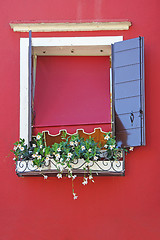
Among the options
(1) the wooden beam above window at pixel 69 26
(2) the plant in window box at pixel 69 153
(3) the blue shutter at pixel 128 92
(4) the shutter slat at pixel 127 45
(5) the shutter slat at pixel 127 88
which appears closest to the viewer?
(2) the plant in window box at pixel 69 153

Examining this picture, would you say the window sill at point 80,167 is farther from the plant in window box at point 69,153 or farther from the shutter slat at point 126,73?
the shutter slat at point 126,73

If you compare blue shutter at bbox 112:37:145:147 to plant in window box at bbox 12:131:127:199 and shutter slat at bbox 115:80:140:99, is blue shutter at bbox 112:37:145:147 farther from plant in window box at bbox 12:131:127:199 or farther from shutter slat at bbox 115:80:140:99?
plant in window box at bbox 12:131:127:199

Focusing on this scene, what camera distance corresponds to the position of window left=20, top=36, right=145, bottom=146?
19.3 ft

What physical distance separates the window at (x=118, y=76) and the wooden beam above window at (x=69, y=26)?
12 centimetres

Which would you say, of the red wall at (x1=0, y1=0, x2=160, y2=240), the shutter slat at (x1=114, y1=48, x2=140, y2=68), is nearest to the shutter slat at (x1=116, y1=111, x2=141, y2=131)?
the red wall at (x1=0, y1=0, x2=160, y2=240)

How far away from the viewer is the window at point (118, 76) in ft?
19.3

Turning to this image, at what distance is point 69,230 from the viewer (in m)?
5.90

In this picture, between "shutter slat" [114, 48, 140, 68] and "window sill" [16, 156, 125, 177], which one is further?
"shutter slat" [114, 48, 140, 68]

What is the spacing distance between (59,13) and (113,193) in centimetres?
207

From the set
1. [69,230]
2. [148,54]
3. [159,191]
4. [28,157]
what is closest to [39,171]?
[28,157]

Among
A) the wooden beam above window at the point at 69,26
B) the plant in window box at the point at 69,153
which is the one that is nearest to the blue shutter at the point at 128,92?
the plant in window box at the point at 69,153

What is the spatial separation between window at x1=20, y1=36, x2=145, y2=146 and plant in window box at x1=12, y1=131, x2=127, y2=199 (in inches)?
6.0

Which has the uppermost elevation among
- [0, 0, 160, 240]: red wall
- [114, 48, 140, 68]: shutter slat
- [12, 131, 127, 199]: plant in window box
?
[114, 48, 140, 68]: shutter slat

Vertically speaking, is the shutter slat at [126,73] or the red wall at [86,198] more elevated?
the shutter slat at [126,73]
